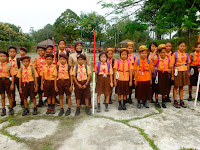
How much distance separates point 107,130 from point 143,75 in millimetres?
1858

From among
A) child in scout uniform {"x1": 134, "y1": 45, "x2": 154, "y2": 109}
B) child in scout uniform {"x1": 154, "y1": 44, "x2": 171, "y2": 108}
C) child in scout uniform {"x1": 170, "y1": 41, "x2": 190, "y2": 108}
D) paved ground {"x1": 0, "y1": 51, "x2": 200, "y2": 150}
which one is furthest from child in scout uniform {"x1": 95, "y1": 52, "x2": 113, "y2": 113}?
child in scout uniform {"x1": 170, "y1": 41, "x2": 190, "y2": 108}

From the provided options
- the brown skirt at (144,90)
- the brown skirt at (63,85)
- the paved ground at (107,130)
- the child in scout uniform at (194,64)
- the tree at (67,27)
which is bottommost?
the paved ground at (107,130)

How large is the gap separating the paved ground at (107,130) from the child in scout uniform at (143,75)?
469mm

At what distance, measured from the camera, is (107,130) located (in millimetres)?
3145

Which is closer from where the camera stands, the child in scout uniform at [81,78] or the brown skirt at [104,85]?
the child in scout uniform at [81,78]

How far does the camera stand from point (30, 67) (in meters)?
4.02

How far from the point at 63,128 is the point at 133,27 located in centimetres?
508

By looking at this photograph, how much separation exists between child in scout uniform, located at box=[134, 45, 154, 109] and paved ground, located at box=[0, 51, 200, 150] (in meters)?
0.47

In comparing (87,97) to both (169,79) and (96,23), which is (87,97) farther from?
(96,23)

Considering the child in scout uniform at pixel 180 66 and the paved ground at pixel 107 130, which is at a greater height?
the child in scout uniform at pixel 180 66

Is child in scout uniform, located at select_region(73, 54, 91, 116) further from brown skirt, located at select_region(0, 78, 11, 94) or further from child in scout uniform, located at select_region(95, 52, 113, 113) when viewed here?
brown skirt, located at select_region(0, 78, 11, 94)

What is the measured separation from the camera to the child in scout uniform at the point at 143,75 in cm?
421

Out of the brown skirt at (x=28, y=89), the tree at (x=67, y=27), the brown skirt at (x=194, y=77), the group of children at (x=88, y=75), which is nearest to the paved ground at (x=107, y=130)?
the group of children at (x=88, y=75)

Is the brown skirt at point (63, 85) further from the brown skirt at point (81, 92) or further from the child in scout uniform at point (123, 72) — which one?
the child in scout uniform at point (123, 72)
